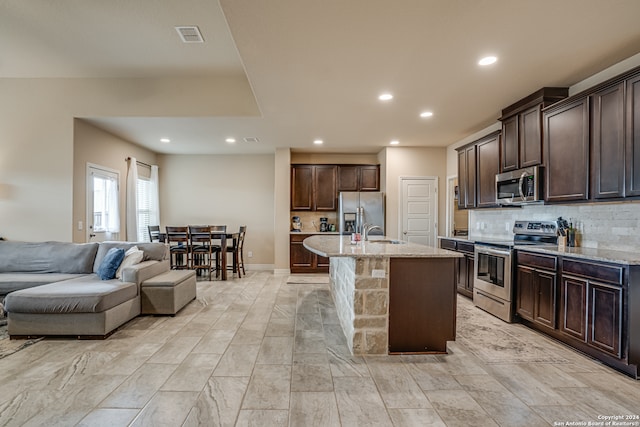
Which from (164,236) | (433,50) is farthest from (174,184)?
(433,50)

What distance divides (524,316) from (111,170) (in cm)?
650

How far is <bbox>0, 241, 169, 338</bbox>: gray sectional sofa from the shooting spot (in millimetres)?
2963

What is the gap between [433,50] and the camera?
8.74 ft

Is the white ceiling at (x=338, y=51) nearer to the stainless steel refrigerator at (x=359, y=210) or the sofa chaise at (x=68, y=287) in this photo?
the stainless steel refrigerator at (x=359, y=210)

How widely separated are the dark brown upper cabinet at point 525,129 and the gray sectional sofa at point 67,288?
476 centimetres

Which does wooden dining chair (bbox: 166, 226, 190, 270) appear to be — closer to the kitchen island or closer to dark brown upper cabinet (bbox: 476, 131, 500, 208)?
the kitchen island

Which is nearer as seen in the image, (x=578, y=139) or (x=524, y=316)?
(x=578, y=139)

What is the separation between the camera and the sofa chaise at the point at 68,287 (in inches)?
117

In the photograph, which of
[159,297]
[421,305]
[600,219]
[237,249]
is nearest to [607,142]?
[600,219]

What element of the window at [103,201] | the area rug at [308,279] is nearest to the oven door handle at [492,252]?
the area rug at [308,279]

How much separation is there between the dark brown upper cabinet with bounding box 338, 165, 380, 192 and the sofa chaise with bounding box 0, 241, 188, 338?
3.79m

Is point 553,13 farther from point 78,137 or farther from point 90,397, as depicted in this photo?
point 78,137

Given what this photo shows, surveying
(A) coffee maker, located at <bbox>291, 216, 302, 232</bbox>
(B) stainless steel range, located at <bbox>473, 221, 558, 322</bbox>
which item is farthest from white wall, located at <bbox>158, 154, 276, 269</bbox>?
(B) stainless steel range, located at <bbox>473, 221, 558, 322</bbox>

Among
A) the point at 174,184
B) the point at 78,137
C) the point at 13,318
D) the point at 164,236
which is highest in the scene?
the point at 78,137
